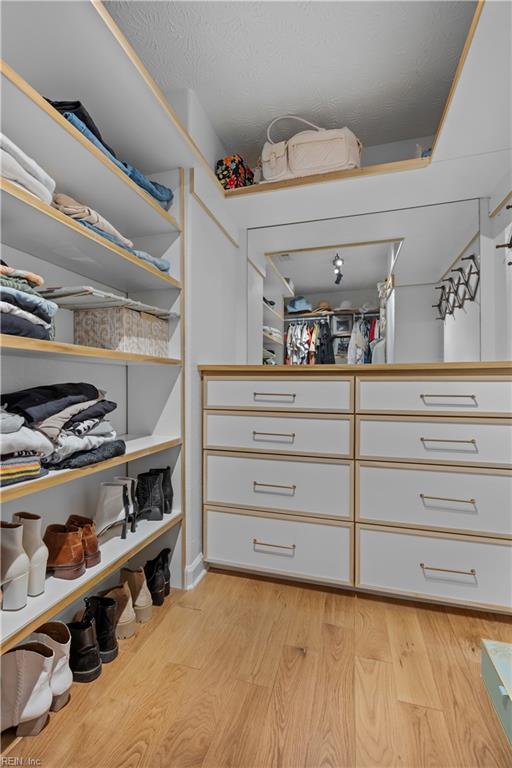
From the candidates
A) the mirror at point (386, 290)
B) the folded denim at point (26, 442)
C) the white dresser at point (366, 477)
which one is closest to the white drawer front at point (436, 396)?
the white dresser at point (366, 477)

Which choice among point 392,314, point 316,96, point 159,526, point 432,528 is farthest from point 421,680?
point 316,96

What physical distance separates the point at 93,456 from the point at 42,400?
22cm

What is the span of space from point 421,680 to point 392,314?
1612mm

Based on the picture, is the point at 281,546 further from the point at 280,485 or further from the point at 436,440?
the point at 436,440

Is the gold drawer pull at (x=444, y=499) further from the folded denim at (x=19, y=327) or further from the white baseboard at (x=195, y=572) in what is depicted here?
the folded denim at (x=19, y=327)

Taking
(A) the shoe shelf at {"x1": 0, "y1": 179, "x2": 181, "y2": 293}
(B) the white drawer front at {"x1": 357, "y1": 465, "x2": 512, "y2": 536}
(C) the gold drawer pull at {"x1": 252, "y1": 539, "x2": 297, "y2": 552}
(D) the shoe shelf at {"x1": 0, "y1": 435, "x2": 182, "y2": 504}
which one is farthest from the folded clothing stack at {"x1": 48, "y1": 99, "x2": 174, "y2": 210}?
(C) the gold drawer pull at {"x1": 252, "y1": 539, "x2": 297, "y2": 552}

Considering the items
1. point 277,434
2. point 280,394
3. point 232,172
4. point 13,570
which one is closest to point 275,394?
point 280,394

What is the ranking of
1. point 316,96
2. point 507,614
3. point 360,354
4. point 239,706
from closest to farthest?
point 239,706 → point 507,614 → point 316,96 → point 360,354

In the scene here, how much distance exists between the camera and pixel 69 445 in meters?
1.10

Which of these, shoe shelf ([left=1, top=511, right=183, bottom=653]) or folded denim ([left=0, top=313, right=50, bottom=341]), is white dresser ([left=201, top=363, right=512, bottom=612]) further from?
folded denim ([left=0, top=313, right=50, bottom=341])

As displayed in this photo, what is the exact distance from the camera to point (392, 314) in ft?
6.84

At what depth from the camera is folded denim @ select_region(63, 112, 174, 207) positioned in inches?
44.1

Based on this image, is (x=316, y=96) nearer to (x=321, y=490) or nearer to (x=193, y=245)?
(x=193, y=245)

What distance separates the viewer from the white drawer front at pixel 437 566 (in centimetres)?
146
